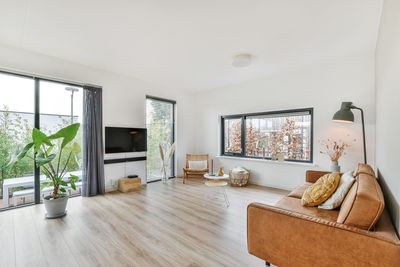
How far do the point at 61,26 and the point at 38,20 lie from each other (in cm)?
24

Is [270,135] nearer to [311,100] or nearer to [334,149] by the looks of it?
[311,100]

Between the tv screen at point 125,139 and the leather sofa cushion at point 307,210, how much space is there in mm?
3547

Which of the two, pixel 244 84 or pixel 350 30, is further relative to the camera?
pixel 244 84

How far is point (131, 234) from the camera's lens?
2385 mm

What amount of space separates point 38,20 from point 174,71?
2.40m

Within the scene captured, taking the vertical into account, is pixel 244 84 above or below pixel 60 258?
above

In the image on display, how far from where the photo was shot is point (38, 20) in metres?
2.44

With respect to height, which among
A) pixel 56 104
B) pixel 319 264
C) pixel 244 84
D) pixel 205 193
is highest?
pixel 244 84

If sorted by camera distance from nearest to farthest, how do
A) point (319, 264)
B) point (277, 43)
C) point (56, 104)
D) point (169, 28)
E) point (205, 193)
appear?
point (319, 264), point (169, 28), point (277, 43), point (56, 104), point (205, 193)

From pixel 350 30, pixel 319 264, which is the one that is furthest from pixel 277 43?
pixel 319 264

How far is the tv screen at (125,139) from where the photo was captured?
13.9 ft

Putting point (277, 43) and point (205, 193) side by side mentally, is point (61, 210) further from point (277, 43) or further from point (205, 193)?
point (277, 43)

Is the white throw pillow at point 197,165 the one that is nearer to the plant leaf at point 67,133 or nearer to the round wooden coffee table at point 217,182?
the round wooden coffee table at point 217,182

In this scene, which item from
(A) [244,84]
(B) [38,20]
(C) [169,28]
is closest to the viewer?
(B) [38,20]
